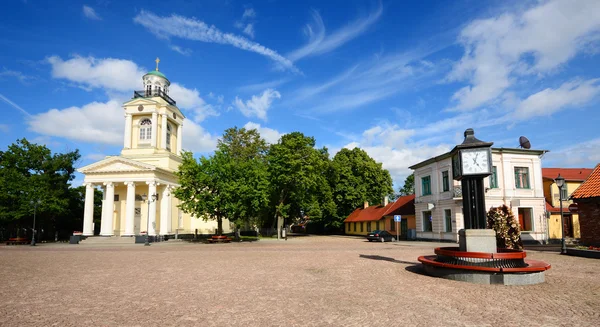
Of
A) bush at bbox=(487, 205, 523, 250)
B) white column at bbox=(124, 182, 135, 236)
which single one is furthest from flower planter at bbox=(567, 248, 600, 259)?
white column at bbox=(124, 182, 135, 236)

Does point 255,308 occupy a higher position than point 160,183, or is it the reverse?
point 160,183

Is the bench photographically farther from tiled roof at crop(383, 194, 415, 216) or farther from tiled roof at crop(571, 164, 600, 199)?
tiled roof at crop(571, 164, 600, 199)

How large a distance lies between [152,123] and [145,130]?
7.51 feet

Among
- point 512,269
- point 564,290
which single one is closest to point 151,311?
point 512,269

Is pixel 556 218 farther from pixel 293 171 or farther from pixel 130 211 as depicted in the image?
pixel 130 211

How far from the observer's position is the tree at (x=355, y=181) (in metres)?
56.4

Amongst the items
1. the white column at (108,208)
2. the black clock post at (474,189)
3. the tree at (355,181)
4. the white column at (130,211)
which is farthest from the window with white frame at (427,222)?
the white column at (108,208)

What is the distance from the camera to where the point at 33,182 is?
39.1m

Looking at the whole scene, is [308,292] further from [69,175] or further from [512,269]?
[69,175]

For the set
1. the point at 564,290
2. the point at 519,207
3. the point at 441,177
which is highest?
the point at 441,177

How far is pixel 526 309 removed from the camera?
7.40 m

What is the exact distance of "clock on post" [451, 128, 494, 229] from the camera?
12.0 meters

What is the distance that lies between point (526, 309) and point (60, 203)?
4414cm

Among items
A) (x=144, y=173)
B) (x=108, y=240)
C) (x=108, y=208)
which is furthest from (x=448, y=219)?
(x=108, y=208)
